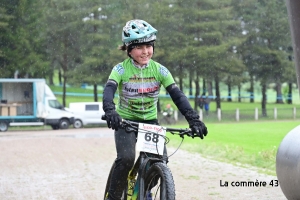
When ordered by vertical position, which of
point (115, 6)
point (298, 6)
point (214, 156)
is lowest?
point (214, 156)

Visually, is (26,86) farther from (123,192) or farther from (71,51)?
(123,192)

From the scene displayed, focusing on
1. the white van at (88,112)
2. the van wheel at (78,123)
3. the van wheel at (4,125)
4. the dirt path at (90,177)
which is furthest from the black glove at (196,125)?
the white van at (88,112)

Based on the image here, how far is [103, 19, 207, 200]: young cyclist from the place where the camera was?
5730mm

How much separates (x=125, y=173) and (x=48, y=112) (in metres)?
33.2

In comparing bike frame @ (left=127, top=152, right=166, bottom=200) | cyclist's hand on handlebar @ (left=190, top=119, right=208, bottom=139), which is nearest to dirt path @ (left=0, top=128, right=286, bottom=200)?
bike frame @ (left=127, top=152, right=166, bottom=200)

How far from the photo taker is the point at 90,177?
37.6ft

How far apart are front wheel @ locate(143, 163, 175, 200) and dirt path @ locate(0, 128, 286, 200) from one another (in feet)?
10.9

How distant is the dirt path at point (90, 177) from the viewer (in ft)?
30.4

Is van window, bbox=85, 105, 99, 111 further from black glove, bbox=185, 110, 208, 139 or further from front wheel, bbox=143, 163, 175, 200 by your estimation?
black glove, bbox=185, 110, 208, 139

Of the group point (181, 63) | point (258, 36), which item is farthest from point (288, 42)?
point (181, 63)

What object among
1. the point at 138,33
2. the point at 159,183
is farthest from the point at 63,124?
the point at 159,183

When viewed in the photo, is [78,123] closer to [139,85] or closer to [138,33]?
[139,85]

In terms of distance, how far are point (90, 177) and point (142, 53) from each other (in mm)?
6001

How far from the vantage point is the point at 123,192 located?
19.9 feet
